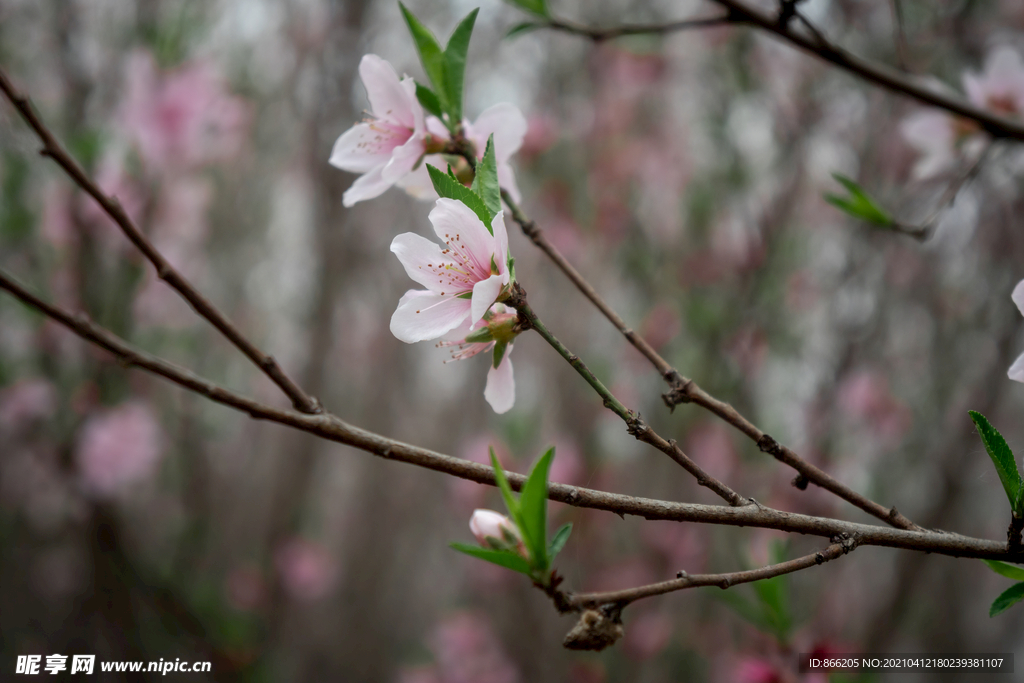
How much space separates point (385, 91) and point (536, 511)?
27.9 inches

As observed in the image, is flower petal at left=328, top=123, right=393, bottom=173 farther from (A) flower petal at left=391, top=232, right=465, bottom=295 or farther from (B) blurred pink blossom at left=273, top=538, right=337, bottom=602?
(B) blurred pink blossom at left=273, top=538, right=337, bottom=602

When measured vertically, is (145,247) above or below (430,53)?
below

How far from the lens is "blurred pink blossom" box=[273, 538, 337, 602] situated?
4.41 meters

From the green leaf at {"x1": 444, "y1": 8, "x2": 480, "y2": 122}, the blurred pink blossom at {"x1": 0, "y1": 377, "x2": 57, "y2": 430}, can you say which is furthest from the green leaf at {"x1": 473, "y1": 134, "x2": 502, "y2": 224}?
the blurred pink blossom at {"x1": 0, "y1": 377, "x2": 57, "y2": 430}

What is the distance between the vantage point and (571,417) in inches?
123

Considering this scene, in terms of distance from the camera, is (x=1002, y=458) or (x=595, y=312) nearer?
(x=1002, y=458)

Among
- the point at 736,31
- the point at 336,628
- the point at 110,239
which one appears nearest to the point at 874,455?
the point at 736,31

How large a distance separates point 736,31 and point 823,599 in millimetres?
2593

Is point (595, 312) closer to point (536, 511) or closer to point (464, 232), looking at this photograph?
point (464, 232)

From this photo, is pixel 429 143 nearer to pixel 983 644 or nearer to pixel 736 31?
pixel 736 31

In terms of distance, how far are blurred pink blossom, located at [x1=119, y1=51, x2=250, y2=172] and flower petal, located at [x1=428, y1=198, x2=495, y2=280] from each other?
2.62 metres

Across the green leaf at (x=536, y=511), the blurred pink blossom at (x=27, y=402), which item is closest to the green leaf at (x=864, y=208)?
the green leaf at (x=536, y=511)

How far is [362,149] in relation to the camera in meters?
1.01

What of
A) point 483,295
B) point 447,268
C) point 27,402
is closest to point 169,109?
point 27,402
